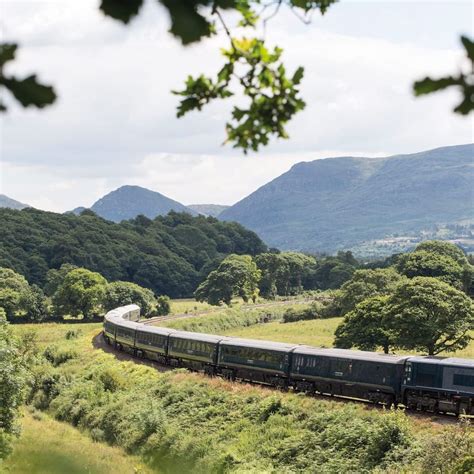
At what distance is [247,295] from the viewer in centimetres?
10550

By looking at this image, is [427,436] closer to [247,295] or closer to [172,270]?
[247,295]

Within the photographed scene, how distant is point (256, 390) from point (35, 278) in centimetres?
9235

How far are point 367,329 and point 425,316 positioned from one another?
486 cm

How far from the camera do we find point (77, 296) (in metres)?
89.4

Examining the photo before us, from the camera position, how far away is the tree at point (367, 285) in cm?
6731

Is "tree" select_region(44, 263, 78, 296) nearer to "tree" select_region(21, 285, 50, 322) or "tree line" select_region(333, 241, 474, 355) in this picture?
"tree" select_region(21, 285, 50, 322)

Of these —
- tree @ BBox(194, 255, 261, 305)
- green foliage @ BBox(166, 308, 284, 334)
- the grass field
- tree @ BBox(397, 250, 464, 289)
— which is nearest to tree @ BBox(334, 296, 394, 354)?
the grass field

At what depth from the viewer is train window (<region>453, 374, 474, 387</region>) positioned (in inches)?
1177

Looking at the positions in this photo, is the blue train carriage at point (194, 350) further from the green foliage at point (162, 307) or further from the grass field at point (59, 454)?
the green foliage at point (162, 307)

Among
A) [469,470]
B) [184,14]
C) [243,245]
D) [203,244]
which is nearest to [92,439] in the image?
[469,470]

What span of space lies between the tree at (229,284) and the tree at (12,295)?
24.7 m

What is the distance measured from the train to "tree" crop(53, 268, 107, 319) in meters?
41.3

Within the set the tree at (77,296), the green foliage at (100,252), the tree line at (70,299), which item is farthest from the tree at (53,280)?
the tree at (77,296)

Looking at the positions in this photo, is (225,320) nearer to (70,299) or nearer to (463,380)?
(70,299)
